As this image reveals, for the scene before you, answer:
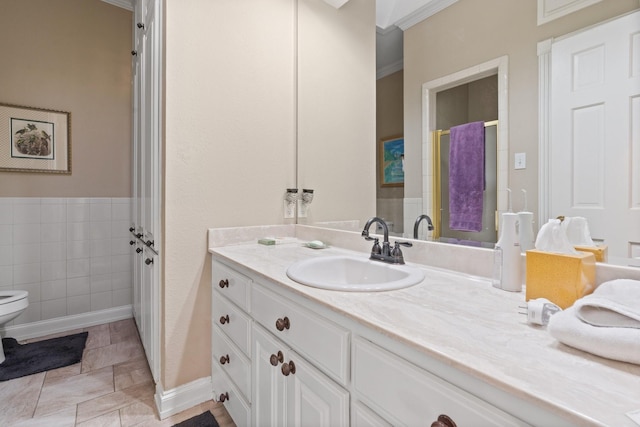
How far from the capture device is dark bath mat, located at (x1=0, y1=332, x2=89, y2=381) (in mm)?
1888

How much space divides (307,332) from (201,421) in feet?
3.32

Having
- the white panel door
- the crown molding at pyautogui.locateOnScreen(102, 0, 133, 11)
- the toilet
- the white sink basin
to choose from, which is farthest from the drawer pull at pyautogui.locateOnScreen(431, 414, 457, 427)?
the crown molding at pyautogui.locateOnScreen(102, 0, 133, 11)

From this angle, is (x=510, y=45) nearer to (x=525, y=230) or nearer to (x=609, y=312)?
(x=525, y=230)

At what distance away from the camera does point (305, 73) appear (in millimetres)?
1896

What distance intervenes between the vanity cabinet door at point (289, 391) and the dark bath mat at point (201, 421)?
0.45 m

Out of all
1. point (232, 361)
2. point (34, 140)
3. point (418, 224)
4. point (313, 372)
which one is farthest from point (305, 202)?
point (34, 140)

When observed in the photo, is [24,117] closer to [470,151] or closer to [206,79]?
[206,79]

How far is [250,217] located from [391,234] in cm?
79

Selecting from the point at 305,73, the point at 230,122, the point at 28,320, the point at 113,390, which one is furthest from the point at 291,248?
the point at 28,320

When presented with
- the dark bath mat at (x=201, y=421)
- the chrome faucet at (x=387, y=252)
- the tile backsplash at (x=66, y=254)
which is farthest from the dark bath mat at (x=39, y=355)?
the chrome faucet at (x=387, y=252)

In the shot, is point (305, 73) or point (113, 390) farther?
point (305, 73)

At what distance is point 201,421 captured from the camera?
57.9 inches

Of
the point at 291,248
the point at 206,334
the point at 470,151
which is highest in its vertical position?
the point at 470,151

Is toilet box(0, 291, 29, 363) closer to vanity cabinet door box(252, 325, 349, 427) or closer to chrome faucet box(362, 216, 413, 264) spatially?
vanity cabinet door box(252, 325, 349, 427)
